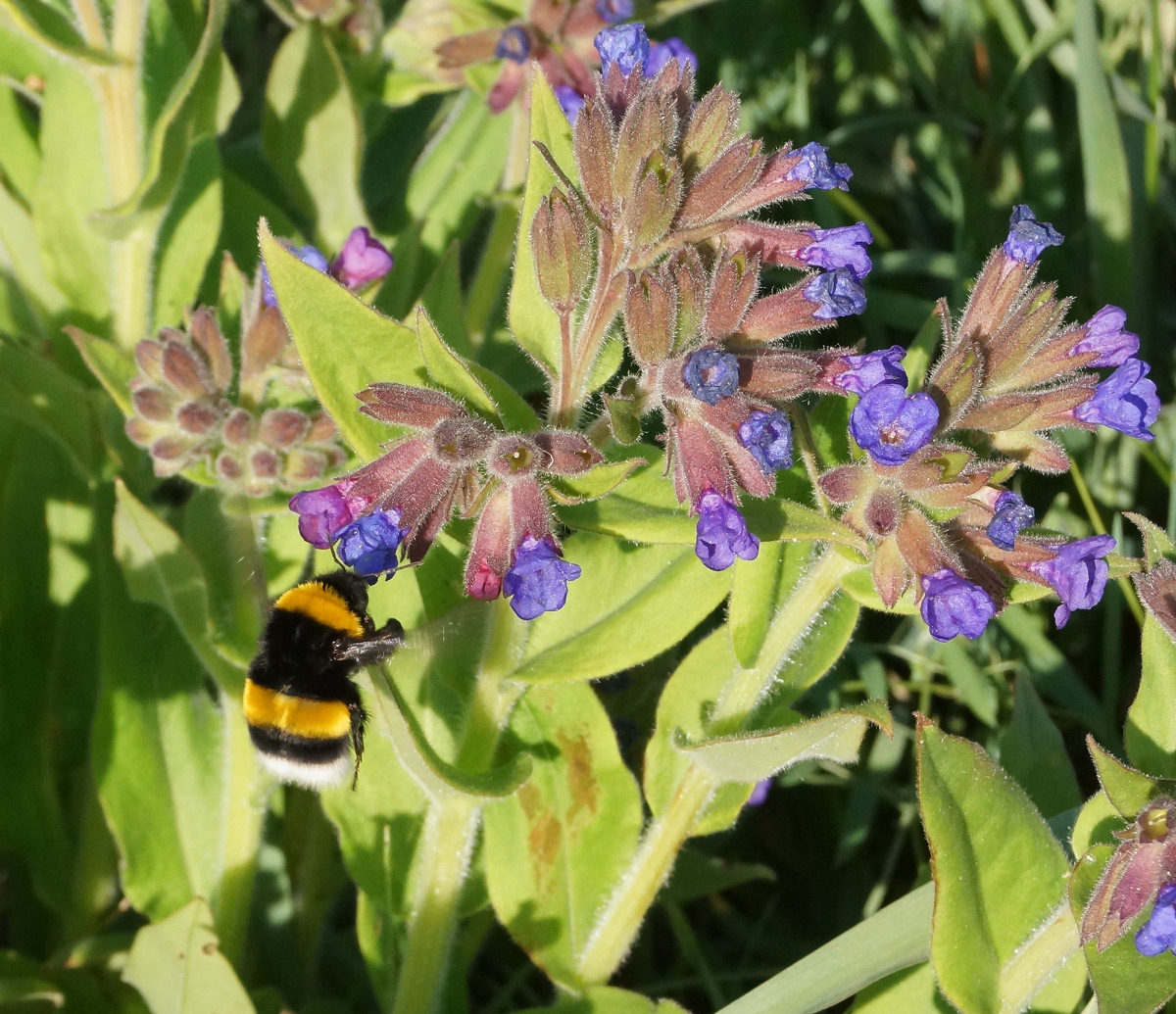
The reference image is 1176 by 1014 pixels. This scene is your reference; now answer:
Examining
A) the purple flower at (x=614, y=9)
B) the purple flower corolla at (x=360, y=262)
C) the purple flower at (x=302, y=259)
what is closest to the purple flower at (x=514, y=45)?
the purple flower at (x=614, y=9)

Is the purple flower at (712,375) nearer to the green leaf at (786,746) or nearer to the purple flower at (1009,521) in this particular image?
the purple flower at (1009,521)

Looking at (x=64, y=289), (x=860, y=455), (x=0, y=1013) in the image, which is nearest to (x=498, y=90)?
(x=64, y=289)

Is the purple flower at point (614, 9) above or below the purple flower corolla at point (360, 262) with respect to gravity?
above

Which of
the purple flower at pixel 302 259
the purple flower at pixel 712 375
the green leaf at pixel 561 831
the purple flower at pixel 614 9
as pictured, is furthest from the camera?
the purple flower at pixel 614 9

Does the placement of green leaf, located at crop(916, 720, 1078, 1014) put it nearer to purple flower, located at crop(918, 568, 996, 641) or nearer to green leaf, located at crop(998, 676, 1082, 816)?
purple flower, located at crop(918, 568, 996, 641)

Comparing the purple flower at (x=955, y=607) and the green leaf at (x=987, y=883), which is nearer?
the purple flower at (x=955, y=607)

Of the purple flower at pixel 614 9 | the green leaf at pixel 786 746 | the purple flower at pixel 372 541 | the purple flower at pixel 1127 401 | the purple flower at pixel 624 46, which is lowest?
the green leaf at pixel 786 746

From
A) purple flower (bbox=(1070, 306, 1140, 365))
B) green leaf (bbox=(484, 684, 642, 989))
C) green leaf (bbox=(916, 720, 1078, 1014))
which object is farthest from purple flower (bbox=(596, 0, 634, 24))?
green leaf (bbox=(916, 720, 1078, 1014))

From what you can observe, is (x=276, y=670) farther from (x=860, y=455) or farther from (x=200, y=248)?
(x=200, y=248)
